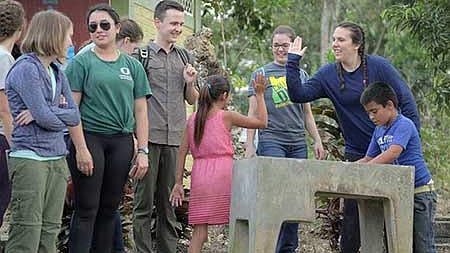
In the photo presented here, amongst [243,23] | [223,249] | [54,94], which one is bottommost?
[223,249]

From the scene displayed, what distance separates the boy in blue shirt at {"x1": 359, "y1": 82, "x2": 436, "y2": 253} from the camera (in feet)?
21.2

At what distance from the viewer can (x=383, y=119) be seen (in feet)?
21.5

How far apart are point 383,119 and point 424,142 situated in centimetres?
1009

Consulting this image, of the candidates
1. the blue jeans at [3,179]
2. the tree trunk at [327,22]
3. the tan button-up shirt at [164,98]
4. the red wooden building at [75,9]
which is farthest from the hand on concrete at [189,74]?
the tree trunk at [327,22]

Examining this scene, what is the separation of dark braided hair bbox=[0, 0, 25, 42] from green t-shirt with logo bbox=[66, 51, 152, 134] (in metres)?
0.50

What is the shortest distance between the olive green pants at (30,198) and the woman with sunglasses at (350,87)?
87.4 inches

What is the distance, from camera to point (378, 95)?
21.3 feet

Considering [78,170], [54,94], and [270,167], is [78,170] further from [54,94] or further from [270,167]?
[270,167]

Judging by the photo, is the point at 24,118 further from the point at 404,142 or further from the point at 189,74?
the point at 404,142

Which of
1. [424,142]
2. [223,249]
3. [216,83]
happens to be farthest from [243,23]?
[216,83]

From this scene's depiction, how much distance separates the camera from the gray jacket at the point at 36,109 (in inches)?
227

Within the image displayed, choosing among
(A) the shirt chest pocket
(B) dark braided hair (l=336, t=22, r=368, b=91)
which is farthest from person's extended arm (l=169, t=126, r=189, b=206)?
(B) dark braided hair (l=336, t=22, r=368, b=91)

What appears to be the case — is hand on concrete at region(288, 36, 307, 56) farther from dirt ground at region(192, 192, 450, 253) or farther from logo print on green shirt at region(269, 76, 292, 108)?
dirt ground at region(192, 192, 450, 253)

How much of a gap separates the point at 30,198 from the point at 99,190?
740 millimetres
